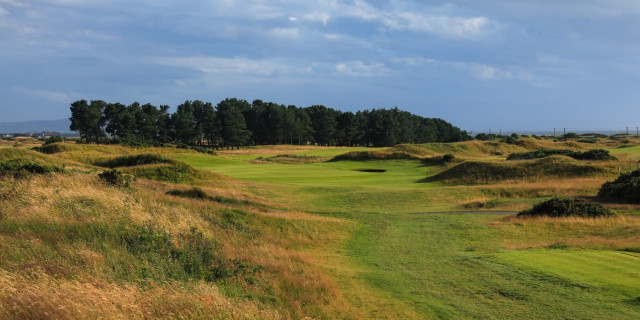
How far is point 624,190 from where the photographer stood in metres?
28.3

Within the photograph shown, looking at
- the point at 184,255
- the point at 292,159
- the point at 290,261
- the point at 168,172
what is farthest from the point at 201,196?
the point at 292,159

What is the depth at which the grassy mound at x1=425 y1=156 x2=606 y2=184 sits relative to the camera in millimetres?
40062

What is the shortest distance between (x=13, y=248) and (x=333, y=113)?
5301 inches

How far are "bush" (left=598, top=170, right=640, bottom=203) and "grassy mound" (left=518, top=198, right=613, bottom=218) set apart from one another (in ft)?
21.2

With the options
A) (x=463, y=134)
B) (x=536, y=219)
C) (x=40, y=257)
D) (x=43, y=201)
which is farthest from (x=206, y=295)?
(x=463, y=134)

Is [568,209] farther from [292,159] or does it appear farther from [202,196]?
[292,159]

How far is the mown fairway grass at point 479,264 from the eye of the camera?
9.41m

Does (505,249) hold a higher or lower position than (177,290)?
lower

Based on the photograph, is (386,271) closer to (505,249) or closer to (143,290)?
(505,249)

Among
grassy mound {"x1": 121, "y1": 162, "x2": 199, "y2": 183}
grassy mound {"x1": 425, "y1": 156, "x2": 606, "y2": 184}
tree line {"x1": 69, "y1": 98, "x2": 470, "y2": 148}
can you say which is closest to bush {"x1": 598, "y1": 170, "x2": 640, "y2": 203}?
grassy mound {"x1": 425, "y1": 156, "x2": 606, "y2": 184}

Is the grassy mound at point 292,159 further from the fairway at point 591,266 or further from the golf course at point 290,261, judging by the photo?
the fairway at point 591,266

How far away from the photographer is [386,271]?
13.0 meters

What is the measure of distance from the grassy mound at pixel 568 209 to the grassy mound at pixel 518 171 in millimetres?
17346

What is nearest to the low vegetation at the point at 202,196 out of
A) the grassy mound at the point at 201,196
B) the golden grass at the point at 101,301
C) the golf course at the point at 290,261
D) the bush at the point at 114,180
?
the grassy mound at the point at 201,196
